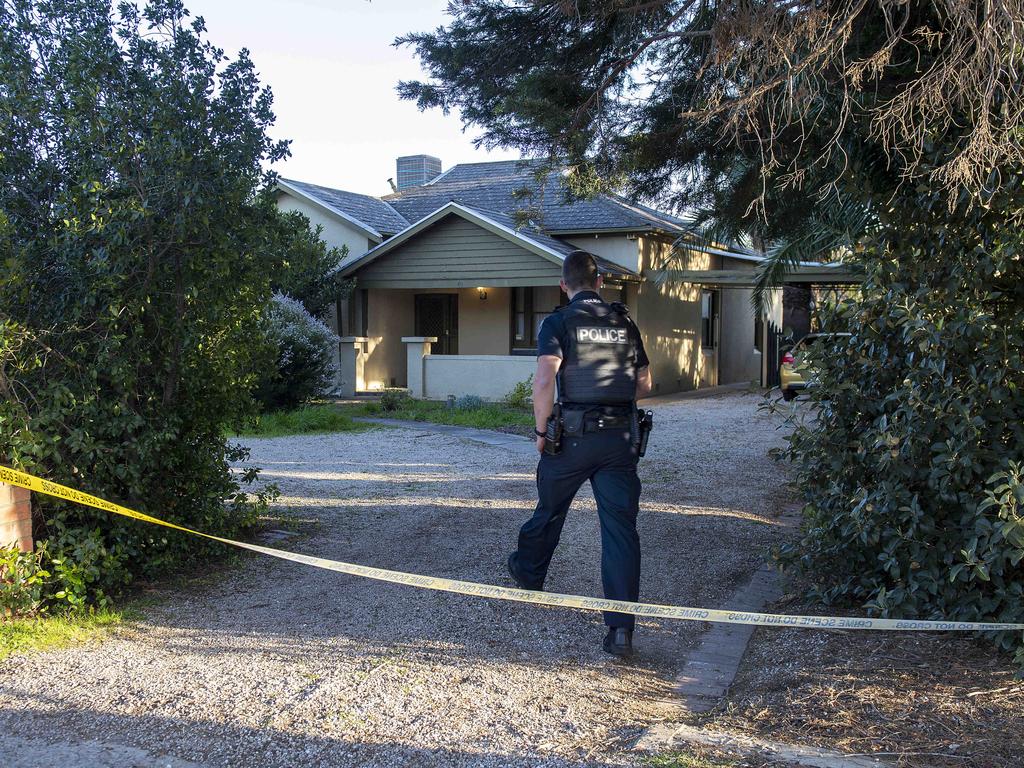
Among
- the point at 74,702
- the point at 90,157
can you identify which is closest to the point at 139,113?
the point at 90,157

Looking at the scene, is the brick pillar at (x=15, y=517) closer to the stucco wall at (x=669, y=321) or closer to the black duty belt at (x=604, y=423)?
the black duty belt at (x=604, y=423)

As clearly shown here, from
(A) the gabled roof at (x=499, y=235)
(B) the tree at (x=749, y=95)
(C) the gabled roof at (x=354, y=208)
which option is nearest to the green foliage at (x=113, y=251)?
(B) the tree at (x=749, y=95)

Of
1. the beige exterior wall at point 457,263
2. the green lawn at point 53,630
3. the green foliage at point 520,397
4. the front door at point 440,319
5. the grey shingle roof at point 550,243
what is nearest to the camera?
the green lawn at point 53,630

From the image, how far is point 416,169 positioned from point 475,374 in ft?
38.6

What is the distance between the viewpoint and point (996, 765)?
3082 mm

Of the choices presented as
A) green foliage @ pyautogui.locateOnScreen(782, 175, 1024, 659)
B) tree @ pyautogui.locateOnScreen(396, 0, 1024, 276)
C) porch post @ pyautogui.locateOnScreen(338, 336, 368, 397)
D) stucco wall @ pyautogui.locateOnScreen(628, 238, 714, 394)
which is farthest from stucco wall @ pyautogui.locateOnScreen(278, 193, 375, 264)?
green foliage @ pyautogui.locateOnScreen(782, 175, 1024, 659)

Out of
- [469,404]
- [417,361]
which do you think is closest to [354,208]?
[417,361]

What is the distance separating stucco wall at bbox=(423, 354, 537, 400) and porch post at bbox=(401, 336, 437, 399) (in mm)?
95

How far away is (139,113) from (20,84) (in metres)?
0.62

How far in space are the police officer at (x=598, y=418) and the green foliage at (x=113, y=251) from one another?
1935 mm

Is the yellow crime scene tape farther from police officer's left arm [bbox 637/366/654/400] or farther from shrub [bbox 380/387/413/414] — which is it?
shrub [bbox 380/387/413/414]

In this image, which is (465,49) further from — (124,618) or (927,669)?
(927,669)

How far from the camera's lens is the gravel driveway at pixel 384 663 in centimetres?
342

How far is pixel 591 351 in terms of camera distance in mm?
4719
